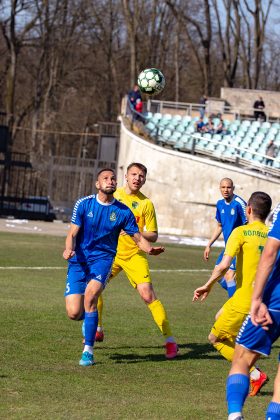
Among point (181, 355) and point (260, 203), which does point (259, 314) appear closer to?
point (260, 203)

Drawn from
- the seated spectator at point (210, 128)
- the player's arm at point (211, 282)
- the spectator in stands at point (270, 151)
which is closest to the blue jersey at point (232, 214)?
the player's arm at point (211, 282)

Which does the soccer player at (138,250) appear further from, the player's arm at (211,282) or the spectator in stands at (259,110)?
the spectator in stands at (259,110)

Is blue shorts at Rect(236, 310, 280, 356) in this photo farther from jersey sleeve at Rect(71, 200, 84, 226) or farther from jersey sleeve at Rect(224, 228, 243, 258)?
jersey sleeve at Rect(71, 200, 84, 226)

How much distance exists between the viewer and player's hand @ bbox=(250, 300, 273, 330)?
248 inches

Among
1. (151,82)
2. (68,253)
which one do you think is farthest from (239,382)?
(151,82)

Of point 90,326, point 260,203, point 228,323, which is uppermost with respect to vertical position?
point 260,203

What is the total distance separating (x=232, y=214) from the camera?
14219 mm

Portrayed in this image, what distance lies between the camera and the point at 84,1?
56.9 meters

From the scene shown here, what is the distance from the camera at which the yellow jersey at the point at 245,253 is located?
8664 mm

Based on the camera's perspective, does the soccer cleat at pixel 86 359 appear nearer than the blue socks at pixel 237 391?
No

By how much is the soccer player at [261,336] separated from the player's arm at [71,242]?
11.9ft

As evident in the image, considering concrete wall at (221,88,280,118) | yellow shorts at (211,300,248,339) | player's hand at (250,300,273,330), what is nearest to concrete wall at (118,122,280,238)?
concrete wall at (221,88,280,118)

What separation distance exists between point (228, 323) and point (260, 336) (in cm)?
243

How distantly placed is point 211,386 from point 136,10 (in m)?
47.5
